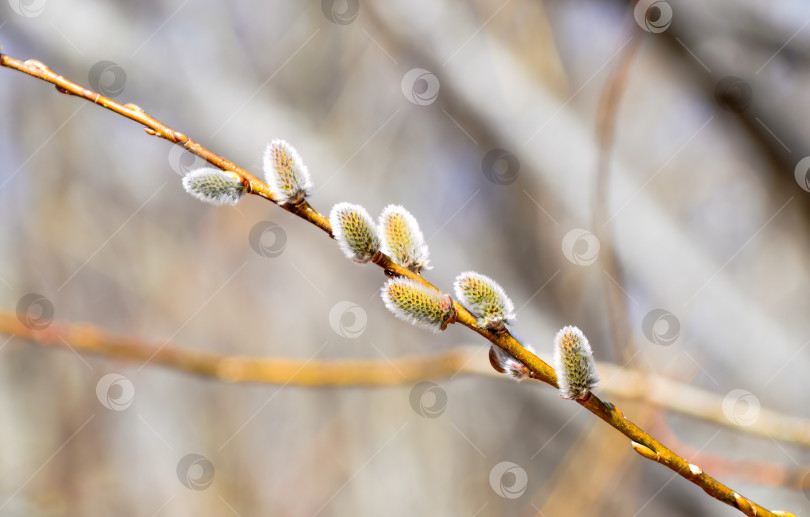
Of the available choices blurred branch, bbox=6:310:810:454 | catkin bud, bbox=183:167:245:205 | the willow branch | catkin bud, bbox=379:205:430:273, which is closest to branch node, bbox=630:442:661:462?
the willow branch

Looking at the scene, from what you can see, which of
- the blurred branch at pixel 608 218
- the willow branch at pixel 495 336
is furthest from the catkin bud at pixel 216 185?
the blurred branch at pixel 608 218

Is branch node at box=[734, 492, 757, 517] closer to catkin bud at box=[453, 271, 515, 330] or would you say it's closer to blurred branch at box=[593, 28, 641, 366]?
catkin bud at box=[453, 271, 515, 330]

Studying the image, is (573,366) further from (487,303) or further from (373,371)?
(373,371)

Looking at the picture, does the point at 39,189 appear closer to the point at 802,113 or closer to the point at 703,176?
the point at 703,176

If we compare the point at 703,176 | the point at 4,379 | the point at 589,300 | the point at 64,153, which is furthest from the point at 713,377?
the point at 4,379

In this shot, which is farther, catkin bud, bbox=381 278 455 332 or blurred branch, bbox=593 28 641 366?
blurred branch, bbox=593 28 641 366

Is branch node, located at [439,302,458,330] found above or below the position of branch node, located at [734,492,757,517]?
below
